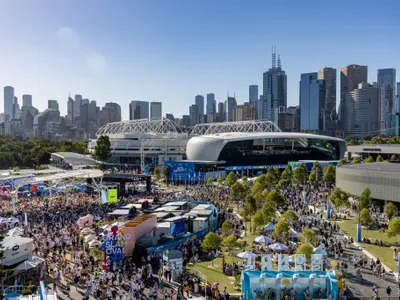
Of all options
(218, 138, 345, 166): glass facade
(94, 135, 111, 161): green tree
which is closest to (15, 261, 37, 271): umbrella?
(218, 138, 345, 166): glass facade

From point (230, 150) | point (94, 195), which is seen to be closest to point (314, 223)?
point (94, 195)

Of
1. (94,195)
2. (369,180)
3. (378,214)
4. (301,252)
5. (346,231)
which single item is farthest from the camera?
(94,195)

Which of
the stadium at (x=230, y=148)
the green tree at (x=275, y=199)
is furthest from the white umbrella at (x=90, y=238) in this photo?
the stadium at (x=230, y=148)

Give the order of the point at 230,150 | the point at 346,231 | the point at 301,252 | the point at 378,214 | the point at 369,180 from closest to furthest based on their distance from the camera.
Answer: the point at 301,252 < the point at 346,231 < the point at 378,214 < the point at 369,180 < the point at 230,150

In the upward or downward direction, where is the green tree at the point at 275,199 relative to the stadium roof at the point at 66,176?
downward

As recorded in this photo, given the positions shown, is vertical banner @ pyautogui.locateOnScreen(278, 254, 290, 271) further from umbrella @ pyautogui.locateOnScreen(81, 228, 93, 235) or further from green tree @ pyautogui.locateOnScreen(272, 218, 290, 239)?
umbrella @ pyautogui.locateOnScreen(81, 228, 93, 235)

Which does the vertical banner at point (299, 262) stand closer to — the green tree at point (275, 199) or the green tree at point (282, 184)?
the green tree at point (275, 199)

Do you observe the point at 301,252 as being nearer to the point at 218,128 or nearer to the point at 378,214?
the point at 378,214
